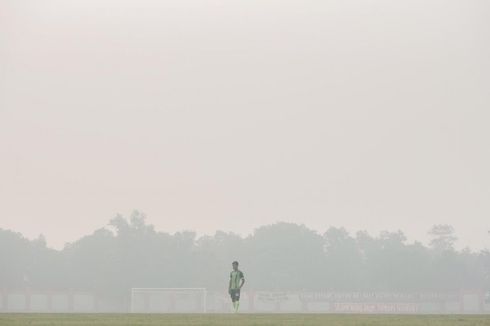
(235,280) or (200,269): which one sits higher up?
(200,269)

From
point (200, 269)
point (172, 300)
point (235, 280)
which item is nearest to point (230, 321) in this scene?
point (235, 280)

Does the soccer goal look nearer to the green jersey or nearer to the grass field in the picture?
the green jersey

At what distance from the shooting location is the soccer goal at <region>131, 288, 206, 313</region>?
436 ft

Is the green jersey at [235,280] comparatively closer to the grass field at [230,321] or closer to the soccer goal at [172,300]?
the grass field at [230,321]

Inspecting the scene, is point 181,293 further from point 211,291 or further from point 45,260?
point 45,260

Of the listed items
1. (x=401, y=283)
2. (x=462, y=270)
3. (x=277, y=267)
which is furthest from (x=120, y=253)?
(x=462, y=270)

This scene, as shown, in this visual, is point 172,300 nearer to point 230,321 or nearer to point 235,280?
point 235,280

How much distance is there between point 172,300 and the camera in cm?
13712

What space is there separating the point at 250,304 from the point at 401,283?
85.2 feet

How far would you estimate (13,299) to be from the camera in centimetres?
17375

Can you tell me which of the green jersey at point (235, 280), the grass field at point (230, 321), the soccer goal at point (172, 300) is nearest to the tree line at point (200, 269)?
the soccer goal at point (172, 300)

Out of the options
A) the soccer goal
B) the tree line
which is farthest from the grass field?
the tree line

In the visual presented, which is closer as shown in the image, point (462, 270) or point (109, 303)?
point (109, 303)

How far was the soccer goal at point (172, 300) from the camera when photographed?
436 feet
